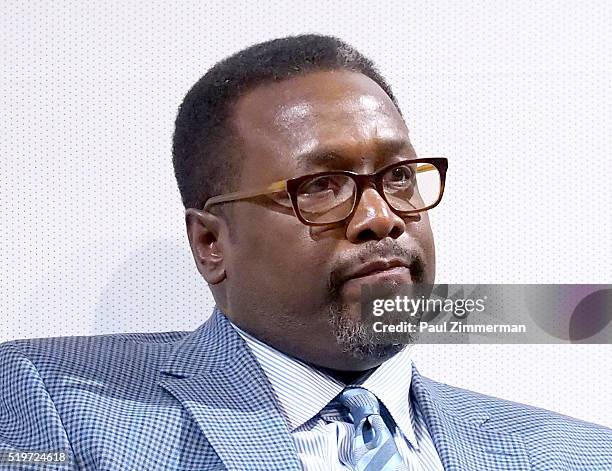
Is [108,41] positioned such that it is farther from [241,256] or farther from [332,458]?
[332,458]

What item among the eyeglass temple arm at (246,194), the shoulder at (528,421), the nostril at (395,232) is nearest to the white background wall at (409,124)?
the shoulder at (528,421)

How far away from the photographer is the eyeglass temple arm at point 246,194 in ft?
3.63

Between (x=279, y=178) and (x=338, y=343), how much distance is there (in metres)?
0.20

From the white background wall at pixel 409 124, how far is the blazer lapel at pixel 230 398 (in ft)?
0.75

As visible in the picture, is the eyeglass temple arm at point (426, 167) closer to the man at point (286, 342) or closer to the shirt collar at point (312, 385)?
the man at point (286, 342)

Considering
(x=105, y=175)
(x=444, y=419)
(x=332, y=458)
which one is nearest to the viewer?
(x=332, y=458)

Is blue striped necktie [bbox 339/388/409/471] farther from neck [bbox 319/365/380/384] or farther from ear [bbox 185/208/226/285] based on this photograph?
ear [bbox 185/208/226/285]

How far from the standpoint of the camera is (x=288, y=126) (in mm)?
1117

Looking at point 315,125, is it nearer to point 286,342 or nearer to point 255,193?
point 255,193

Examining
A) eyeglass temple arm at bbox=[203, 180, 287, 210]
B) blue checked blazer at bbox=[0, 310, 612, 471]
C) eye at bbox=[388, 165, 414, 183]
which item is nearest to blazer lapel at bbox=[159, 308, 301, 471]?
blue checked blazer at bbox=[0, 310, 612, 471]

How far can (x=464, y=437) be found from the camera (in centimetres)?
118

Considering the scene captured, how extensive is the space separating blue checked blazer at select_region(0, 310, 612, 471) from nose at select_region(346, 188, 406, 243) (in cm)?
20

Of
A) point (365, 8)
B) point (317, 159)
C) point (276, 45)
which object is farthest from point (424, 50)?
point (317, 159)

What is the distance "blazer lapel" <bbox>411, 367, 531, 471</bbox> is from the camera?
1146 mm
